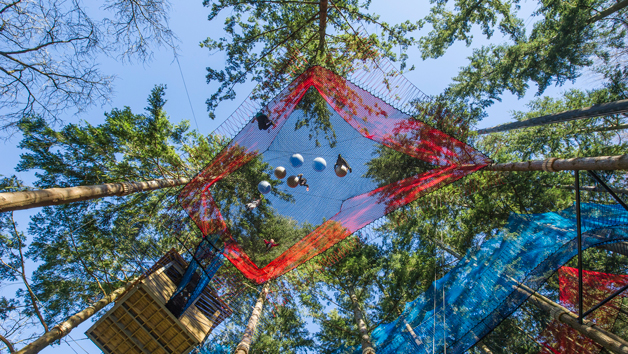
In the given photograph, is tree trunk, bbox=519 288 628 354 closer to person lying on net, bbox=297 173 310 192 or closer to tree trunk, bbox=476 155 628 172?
tree trunk, bbox=476 155 628 172

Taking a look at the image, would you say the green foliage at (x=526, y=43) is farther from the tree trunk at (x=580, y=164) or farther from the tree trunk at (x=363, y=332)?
the tree trunk at (x=363, y=332)

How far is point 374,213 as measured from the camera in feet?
15.9

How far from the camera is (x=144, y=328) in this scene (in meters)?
4.05

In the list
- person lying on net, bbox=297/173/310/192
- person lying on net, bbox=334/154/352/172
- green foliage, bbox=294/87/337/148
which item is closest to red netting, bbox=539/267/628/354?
person lying on net, bbox=334/154/352/172

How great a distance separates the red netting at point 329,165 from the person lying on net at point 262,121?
11 cm

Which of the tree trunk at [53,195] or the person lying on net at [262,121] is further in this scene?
the person lying on net at [262,121]

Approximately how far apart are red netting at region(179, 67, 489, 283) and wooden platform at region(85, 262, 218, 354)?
122 cm

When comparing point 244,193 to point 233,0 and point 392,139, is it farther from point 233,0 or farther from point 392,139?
point 233,0

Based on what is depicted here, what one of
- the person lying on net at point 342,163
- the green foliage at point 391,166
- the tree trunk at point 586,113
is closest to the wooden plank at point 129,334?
the person lying on net at point 342,163

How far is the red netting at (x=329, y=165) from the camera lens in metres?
4.71

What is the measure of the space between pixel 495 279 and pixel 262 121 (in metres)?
4.62

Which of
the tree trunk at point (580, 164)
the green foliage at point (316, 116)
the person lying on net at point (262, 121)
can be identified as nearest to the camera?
the tree trunk at point (580, 164)

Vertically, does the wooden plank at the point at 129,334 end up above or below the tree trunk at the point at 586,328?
above

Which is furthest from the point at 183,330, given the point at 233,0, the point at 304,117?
the point at 233,0
